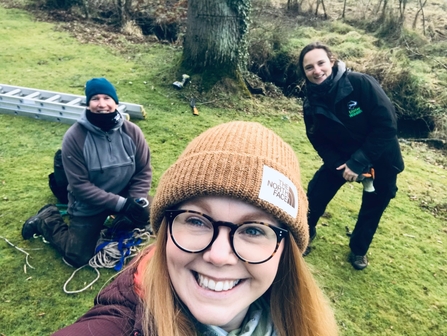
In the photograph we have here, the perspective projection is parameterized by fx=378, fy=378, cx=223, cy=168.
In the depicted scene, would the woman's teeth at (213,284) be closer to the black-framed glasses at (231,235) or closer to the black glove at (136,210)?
the black-framed glasses at (231,235)

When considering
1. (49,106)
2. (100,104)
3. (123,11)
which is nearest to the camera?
(100,104)

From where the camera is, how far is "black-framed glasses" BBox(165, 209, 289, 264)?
133cm

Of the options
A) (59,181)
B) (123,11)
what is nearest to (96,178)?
(59,181)

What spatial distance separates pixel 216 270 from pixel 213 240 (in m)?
0.11

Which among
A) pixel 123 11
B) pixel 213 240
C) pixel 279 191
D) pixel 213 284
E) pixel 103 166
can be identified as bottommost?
pixel 103 166

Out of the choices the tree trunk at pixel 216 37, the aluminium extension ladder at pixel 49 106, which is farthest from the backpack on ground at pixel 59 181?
the tree trunk at pixel 216 37

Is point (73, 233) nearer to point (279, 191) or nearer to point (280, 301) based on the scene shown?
point (280, 301)

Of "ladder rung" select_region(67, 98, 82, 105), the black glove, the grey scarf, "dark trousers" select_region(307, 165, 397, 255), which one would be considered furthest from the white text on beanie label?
"ladder rung" select_region(67, 98, 82, 105)

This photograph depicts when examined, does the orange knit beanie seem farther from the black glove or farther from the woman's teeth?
the black glove

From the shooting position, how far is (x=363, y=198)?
337cm

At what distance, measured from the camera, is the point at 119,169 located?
3484 mm

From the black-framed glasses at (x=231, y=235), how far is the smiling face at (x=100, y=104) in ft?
7.08

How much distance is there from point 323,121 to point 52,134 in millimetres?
3819

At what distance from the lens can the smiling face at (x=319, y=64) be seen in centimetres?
298
